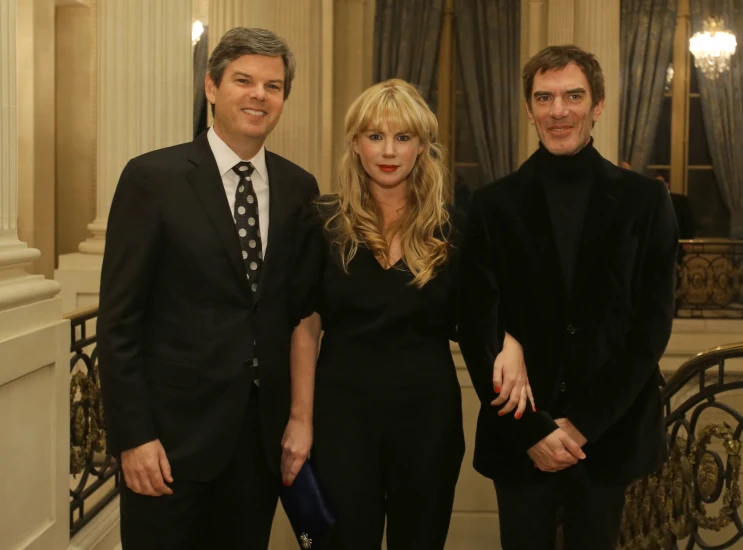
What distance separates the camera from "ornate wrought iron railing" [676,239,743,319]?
34.0 ft

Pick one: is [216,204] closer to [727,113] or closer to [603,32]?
[603,32]

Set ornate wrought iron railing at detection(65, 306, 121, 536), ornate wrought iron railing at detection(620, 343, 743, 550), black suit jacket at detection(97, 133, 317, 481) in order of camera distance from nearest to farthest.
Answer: black suit jacket at detection(97, 133, 317, 481)
ornate wrought iron railing at detection(620, 343, 743, 550)
ornate wrought iron railing at detection(65, 306, 121, 536)

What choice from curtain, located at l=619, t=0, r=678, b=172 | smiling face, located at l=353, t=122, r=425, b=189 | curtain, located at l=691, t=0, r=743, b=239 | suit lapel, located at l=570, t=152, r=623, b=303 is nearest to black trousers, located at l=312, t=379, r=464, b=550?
suit lapel, located at l=570, t=152, r=623, b=303

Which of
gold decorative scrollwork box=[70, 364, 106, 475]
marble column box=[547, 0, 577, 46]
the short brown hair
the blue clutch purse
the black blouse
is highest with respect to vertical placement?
marble column box=[547, 0, 577, 46]

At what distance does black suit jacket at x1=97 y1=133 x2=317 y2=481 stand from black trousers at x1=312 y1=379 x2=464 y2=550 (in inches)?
9.8

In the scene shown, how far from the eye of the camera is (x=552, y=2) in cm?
1146

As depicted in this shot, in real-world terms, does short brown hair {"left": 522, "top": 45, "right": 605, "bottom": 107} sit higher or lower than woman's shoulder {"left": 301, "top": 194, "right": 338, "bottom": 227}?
higher

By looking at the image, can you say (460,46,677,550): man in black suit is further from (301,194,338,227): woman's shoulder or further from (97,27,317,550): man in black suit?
(97,27,317,550): man in black suit

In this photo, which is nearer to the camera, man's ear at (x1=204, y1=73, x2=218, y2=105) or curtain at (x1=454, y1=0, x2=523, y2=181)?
man's ear at (x1=204, y1=73, x2=218, y2=105)

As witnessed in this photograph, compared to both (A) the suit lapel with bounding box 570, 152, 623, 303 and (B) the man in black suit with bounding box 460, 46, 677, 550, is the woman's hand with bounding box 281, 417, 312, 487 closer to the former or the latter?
(B) the man in black suit with bounding box 460, 46, 677, 550

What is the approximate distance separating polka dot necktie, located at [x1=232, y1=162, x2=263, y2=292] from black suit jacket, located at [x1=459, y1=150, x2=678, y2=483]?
22.2 inches

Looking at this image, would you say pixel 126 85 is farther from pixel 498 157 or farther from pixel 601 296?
pixel 498 157

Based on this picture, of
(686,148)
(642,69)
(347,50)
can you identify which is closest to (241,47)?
(347,50)

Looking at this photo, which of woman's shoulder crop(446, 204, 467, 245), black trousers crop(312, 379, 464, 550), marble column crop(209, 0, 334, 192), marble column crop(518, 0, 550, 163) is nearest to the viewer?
black trousers crop(312, 379, 464, 550)
